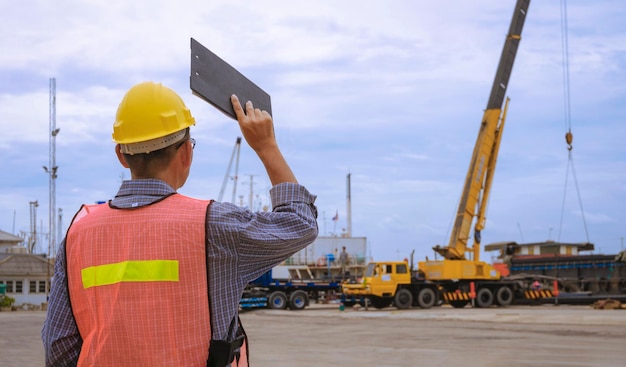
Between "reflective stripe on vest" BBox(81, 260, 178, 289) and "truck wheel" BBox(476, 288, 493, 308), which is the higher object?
"reflective stripe on vest" BBox(81, 260, 178, 289)

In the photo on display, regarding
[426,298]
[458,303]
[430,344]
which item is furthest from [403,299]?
[430,344]

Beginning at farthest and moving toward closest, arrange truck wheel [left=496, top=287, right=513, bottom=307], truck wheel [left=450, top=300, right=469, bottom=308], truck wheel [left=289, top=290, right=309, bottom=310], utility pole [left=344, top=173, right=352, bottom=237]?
1. utility pole [left=344, top=173, right=352, bottom=237]
2. truck wheel [left=289, top=290, right=309, bottom=310]
3. truck wheel [left=496, top=287, right=513, bottom=307]
4. truck wheel [left=450, top=300, right=469, bottom=308]

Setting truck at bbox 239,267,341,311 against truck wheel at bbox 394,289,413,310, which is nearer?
truck wheel at bbox 394,289,413,310

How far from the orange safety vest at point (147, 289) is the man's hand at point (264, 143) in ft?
0.92

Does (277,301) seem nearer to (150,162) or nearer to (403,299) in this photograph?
(403,299)

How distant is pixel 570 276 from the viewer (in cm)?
3912

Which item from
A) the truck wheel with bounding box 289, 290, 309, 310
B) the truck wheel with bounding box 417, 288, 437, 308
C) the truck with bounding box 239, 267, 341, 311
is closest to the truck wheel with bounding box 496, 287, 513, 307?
the truck wheel with bounding box 417, 288, 437, 308

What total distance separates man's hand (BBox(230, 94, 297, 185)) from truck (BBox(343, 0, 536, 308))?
3170 cm

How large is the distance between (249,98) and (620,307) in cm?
3113

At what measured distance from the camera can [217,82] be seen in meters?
2.46

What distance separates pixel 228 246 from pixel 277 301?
34.1 m

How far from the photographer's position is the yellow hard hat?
2402 millimetres

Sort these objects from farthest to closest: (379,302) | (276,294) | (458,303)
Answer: (276,294) → (458,303) → (379,302)

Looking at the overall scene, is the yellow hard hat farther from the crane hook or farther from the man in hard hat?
the crane hook
